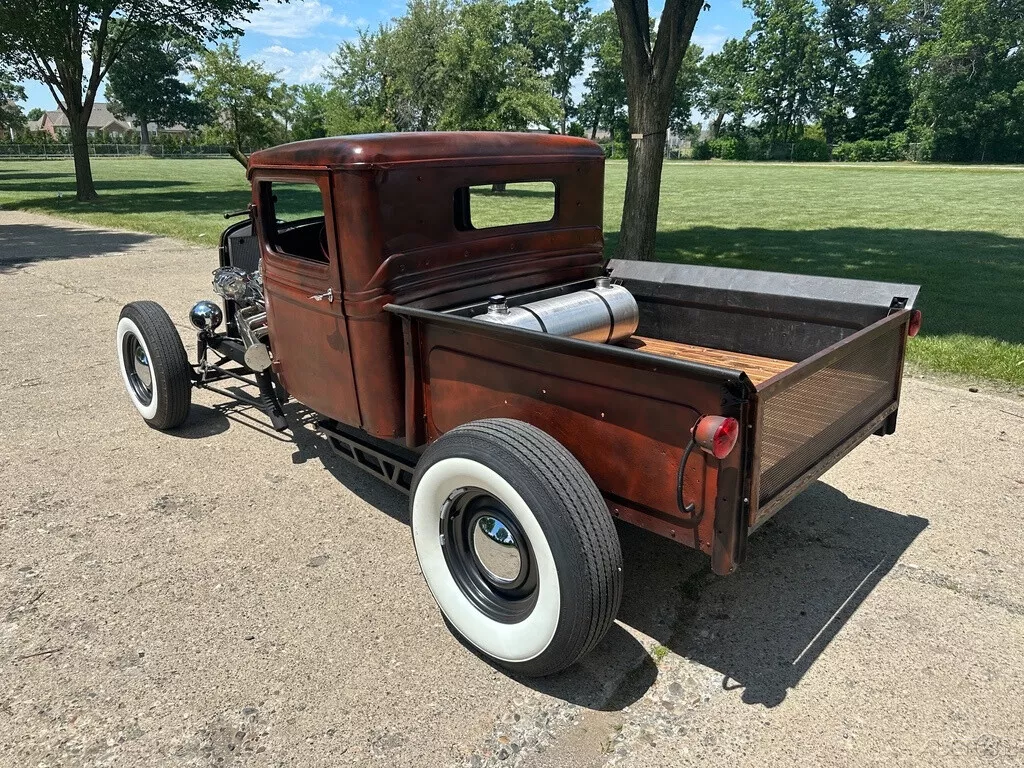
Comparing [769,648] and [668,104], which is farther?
[668,104]

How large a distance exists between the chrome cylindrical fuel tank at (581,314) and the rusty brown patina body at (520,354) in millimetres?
206

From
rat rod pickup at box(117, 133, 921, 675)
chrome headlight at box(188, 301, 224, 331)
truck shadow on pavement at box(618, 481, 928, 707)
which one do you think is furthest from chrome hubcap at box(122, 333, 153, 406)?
truck shadow on pavement at box(618, 481, 928, 707)

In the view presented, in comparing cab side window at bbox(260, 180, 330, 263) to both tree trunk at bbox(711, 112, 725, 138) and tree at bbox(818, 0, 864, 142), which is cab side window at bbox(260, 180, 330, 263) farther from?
tree trunk at bbox(711, 112, 725, 138)

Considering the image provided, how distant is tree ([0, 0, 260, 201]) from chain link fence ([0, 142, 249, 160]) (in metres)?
47.8

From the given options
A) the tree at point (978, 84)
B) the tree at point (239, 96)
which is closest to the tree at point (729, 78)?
the tree at point (978, 84)

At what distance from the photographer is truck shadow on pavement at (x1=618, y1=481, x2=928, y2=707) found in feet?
8.76

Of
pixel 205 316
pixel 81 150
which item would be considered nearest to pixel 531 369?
pixel 205 316

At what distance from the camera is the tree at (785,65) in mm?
68062

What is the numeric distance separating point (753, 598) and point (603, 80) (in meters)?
80.9

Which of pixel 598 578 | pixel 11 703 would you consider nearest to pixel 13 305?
pixel 11 703

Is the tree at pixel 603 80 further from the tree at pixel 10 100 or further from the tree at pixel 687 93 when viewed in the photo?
the tree at pixel 10 100

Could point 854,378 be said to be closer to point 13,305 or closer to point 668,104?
point 668,104

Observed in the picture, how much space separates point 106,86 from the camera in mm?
82875

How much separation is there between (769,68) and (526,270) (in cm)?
7626
